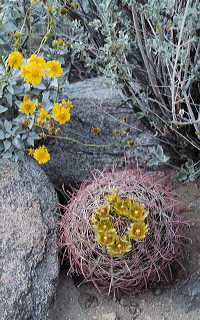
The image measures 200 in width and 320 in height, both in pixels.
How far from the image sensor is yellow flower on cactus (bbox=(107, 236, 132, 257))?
175 cm

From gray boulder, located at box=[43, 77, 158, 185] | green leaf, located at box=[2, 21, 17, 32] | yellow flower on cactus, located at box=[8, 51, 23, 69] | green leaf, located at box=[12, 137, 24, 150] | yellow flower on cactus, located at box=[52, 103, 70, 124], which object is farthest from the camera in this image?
gray boulder, located at box=[43, 77, 158, 185]

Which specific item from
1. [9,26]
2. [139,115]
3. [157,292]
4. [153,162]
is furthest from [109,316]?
[9,26]

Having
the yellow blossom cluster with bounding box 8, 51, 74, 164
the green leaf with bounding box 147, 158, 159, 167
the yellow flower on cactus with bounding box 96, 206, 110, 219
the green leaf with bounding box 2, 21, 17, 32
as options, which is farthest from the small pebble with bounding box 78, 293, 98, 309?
the green leaf with bounding box 2, 21, 17, 32

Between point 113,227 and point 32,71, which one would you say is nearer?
point 113,227

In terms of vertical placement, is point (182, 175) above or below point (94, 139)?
below

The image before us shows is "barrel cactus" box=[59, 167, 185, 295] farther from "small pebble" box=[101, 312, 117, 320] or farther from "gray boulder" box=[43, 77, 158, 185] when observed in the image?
"gray boulder" box=[43, 77, 158, 185]

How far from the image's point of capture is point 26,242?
1981 millimetres

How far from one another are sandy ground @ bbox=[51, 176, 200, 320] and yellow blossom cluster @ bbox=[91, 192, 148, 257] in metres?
0.40

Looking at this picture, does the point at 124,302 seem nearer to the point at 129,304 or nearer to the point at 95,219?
the point at 129,304

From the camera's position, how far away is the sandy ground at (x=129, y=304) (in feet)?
6.59

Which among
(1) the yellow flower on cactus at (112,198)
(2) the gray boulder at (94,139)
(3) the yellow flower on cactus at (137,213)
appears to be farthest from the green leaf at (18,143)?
(3) the yellow flower on cactus at (137,213)

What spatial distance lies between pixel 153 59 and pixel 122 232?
996 millimetres

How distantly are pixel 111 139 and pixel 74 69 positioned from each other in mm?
927

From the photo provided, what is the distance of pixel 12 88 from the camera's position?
226cm
